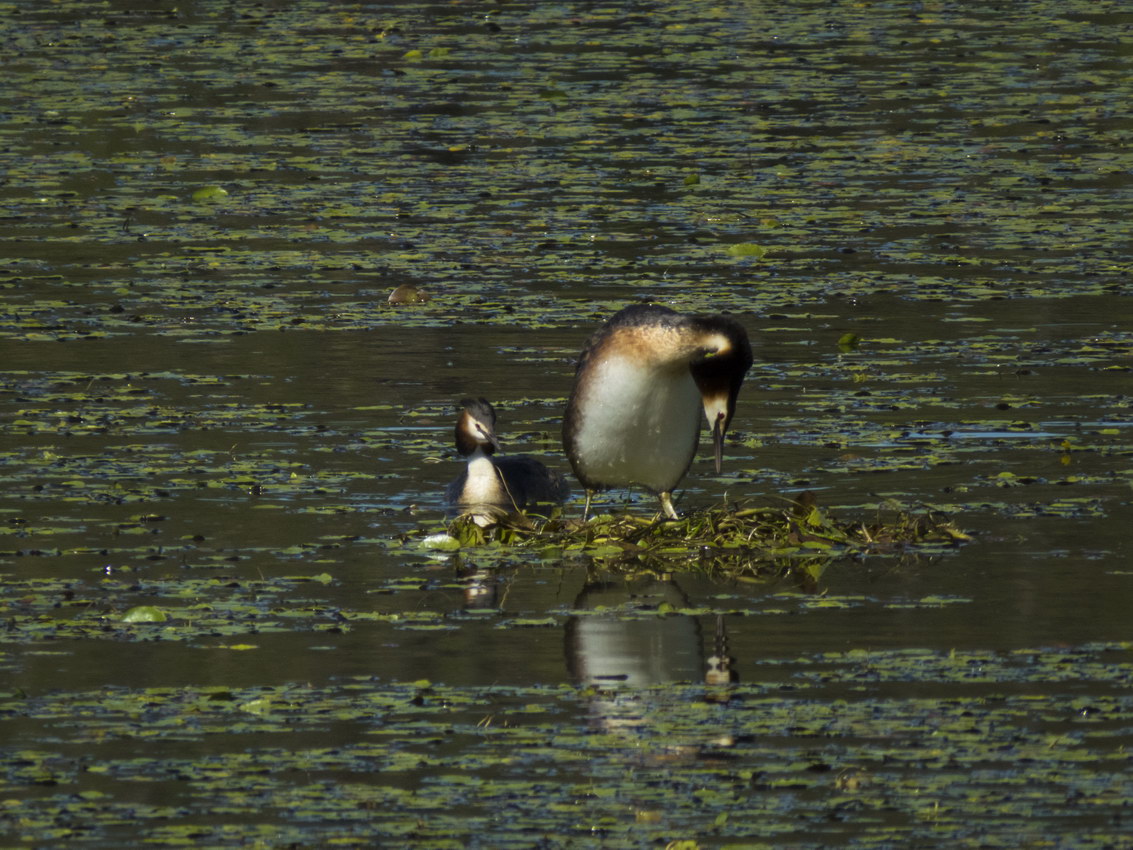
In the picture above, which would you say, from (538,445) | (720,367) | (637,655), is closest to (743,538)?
(720,367)

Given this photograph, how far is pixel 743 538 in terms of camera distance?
964 centimetres

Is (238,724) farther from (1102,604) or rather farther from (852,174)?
(852,174)

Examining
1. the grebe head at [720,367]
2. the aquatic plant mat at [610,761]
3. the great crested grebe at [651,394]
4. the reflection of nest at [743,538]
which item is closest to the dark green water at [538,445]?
the aquatic plant mat at [610,761]

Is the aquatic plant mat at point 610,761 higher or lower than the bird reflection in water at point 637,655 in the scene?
lower

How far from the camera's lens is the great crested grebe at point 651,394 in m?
9.77

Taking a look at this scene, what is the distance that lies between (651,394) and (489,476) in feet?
3.10

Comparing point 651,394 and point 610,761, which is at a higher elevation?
point 651,394

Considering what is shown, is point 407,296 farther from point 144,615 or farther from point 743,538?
point 144,615

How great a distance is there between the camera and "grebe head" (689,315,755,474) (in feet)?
31.6

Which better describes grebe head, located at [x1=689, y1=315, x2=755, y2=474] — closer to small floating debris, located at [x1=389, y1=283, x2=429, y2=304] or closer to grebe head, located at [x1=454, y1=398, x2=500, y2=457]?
grebe head, located at [x1=454, y1=398, x2=500, y2=457]

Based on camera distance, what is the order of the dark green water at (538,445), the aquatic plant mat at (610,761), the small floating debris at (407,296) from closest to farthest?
the aquatic plant mat at (610,761) → the dark green water at (538,445) → the small floating debris at (407,296)

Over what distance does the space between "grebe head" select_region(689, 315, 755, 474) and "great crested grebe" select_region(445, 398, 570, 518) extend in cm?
98

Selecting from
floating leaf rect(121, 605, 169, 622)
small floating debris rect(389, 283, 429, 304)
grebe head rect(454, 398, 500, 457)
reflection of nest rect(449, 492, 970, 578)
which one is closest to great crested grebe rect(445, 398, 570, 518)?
grebe head rect(454, 398, 500, 457)

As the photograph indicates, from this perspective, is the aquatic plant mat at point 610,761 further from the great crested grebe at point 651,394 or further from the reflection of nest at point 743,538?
the great crested grebe at point 651,394
